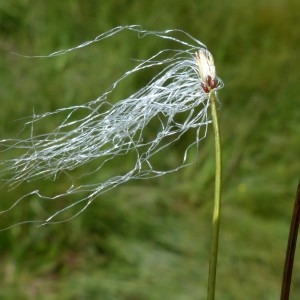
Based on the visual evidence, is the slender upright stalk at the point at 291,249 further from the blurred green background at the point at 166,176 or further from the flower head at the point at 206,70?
the blurred green background at the point at 166,176

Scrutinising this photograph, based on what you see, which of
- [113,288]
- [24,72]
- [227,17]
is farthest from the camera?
[227,17]

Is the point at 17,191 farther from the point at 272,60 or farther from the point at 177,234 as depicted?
the point at 272,60

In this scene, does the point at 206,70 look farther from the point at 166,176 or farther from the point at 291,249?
the point at 166,176

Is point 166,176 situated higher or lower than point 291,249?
higher

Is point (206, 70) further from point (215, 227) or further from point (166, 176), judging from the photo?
point (166, 176)

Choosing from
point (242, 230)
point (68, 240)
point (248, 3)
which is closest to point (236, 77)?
point (248, 3)

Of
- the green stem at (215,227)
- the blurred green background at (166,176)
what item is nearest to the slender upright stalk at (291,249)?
the green stem at (215,227)

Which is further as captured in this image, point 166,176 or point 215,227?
point 166,176

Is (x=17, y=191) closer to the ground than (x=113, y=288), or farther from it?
farther from it

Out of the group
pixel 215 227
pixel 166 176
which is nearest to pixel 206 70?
pixel 215 227
